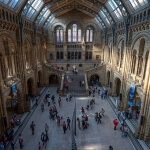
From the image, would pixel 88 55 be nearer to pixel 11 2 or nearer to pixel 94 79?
pixel 94 79

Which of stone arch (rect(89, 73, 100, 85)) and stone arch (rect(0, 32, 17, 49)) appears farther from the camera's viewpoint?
stone arch (rect(89, 73, 100, 85))

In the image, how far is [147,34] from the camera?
12.6 meters

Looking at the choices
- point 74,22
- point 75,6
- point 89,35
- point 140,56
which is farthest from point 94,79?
point 140,56

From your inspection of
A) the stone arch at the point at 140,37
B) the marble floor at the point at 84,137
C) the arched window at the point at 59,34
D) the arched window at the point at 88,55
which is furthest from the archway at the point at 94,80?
the stone arch at the point at 140,37

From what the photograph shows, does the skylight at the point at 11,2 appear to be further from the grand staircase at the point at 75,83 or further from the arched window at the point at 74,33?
the arched window at the point at 74,33

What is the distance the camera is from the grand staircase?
946 inches

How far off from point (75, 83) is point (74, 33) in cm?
1198

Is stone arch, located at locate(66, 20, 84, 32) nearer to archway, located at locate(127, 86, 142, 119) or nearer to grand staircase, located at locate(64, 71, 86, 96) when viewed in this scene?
grand staircase, located at locate(64, 71, 86, 96)

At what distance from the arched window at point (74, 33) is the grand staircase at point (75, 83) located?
7828mm

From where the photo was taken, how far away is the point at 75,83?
2627 centimetres

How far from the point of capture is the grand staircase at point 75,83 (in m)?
24.0

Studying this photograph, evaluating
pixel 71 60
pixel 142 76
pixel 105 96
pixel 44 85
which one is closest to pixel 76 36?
pixel 71 60

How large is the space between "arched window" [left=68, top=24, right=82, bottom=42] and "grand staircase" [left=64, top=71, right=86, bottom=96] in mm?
7828

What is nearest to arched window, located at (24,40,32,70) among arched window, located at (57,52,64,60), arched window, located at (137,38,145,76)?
arched window, located at (57,52,64,60)
